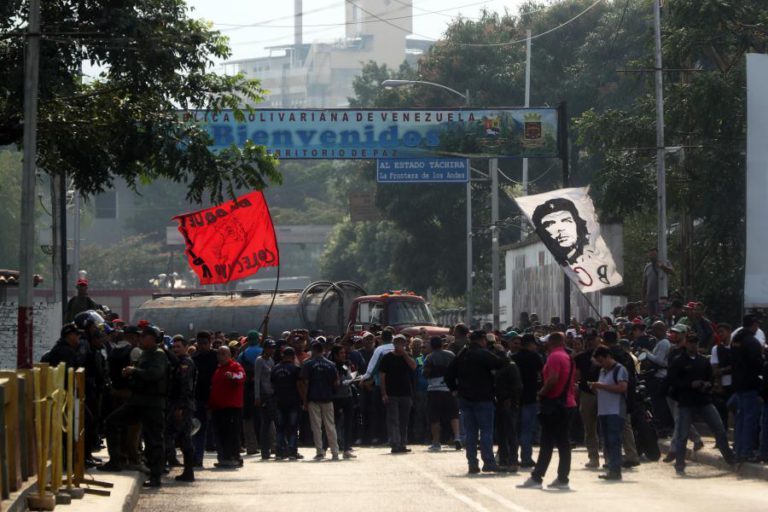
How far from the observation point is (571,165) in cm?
6612

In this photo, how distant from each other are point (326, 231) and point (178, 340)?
10502cm

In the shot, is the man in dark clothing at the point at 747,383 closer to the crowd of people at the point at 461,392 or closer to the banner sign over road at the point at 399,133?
the crowd of people at the point at 461,392

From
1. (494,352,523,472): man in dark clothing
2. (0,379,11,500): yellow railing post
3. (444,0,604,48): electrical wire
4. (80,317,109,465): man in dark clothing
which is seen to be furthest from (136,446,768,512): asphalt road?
(444,0,604,48): electrical wire

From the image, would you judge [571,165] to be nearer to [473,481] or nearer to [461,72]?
[461,72]

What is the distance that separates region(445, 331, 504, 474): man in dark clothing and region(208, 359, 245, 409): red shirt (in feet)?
10.8

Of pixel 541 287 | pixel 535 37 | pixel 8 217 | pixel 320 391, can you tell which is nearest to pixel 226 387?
pixel 320 391

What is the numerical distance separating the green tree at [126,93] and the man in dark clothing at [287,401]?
2.86 m

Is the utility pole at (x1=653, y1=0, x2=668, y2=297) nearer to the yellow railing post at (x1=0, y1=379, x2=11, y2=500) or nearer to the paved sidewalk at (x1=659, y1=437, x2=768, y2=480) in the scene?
the paved sidewalk at (x1=659, y1=437, x2=768, y2=480)

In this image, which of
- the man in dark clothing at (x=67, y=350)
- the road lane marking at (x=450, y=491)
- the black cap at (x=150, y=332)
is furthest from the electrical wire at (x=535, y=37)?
the man in dark clothing at (x=67, y=350)

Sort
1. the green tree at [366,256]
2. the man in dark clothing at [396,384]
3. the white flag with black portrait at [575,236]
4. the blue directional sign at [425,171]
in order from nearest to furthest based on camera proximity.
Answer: the man in dark clothing at [396,384] → the white flag with black portrait at [575,236] → the blue directional sign at [425,171] → the green tree at [366,256]

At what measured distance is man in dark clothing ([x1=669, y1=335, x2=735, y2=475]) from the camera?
19641 millimetres

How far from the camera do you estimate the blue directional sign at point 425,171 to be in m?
40.2

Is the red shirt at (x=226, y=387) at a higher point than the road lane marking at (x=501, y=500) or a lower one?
higher

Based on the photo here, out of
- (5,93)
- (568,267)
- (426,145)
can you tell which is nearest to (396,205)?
(426,145)
